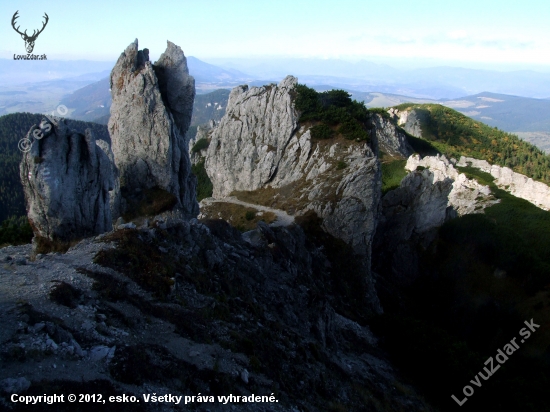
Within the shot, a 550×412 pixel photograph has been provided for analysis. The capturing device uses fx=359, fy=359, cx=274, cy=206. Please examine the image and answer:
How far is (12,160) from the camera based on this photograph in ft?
401

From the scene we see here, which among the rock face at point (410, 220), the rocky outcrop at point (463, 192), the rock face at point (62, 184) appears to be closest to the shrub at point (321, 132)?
the rock face at point (410, 220)

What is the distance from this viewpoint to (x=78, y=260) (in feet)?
50.7

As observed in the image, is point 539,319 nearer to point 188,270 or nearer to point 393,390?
point 393,390

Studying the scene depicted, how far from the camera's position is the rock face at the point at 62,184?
62.0 feet

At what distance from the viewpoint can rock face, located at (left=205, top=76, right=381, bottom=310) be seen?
4141cm

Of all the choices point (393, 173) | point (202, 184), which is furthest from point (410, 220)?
point (202, 184)

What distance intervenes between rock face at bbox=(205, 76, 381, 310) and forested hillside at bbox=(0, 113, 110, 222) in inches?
1340

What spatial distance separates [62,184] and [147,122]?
15.4 m

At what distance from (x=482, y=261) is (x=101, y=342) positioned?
50.3 m

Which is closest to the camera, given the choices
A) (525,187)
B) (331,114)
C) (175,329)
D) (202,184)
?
(175,329)

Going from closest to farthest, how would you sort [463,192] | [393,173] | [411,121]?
[463,192] → [393,173] → [411,121]

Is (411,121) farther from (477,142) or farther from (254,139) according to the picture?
(254,139)

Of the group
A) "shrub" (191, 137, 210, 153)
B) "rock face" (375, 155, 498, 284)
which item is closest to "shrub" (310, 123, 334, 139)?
"rock face" (375, 155, 498, 284)

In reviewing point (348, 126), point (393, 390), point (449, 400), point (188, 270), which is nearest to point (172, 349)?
point (188, 270)
